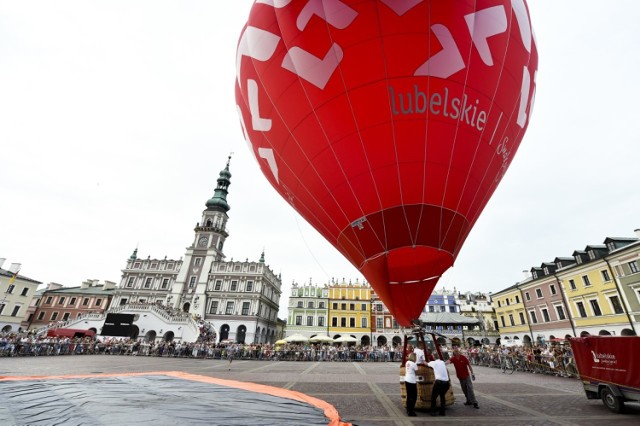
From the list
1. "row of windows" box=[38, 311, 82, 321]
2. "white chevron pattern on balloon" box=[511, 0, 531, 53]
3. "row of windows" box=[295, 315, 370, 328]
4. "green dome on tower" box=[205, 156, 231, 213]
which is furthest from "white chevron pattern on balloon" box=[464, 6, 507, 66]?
"row of windows" box=[38, 311, 82, 321]

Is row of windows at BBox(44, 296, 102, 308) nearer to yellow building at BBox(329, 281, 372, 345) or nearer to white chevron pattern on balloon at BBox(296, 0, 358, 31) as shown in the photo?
yellow building at BBox(329, 281, 372, 345)

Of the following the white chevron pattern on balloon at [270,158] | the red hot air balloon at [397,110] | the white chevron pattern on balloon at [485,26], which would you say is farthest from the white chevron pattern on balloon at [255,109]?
the white chevron pattern on balloon at [485,26]

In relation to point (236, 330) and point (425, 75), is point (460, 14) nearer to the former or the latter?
point (425, 75)

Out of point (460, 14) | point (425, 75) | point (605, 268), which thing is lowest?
point (425, 75)

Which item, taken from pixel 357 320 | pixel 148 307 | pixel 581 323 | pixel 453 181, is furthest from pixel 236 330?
pixel 453 181

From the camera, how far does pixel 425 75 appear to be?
554 cm

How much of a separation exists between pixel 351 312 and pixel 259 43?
4695 cm

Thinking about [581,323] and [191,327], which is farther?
[191,327]

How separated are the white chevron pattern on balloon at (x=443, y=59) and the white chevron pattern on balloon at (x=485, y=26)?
0.52m

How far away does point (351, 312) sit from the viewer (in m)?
48.5

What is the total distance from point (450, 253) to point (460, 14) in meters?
4.66

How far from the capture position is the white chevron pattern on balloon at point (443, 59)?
17.9ft

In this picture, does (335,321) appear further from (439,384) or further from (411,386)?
(411,386)

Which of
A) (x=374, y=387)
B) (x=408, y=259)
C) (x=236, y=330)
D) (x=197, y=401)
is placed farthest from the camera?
(x=236, y=330)
